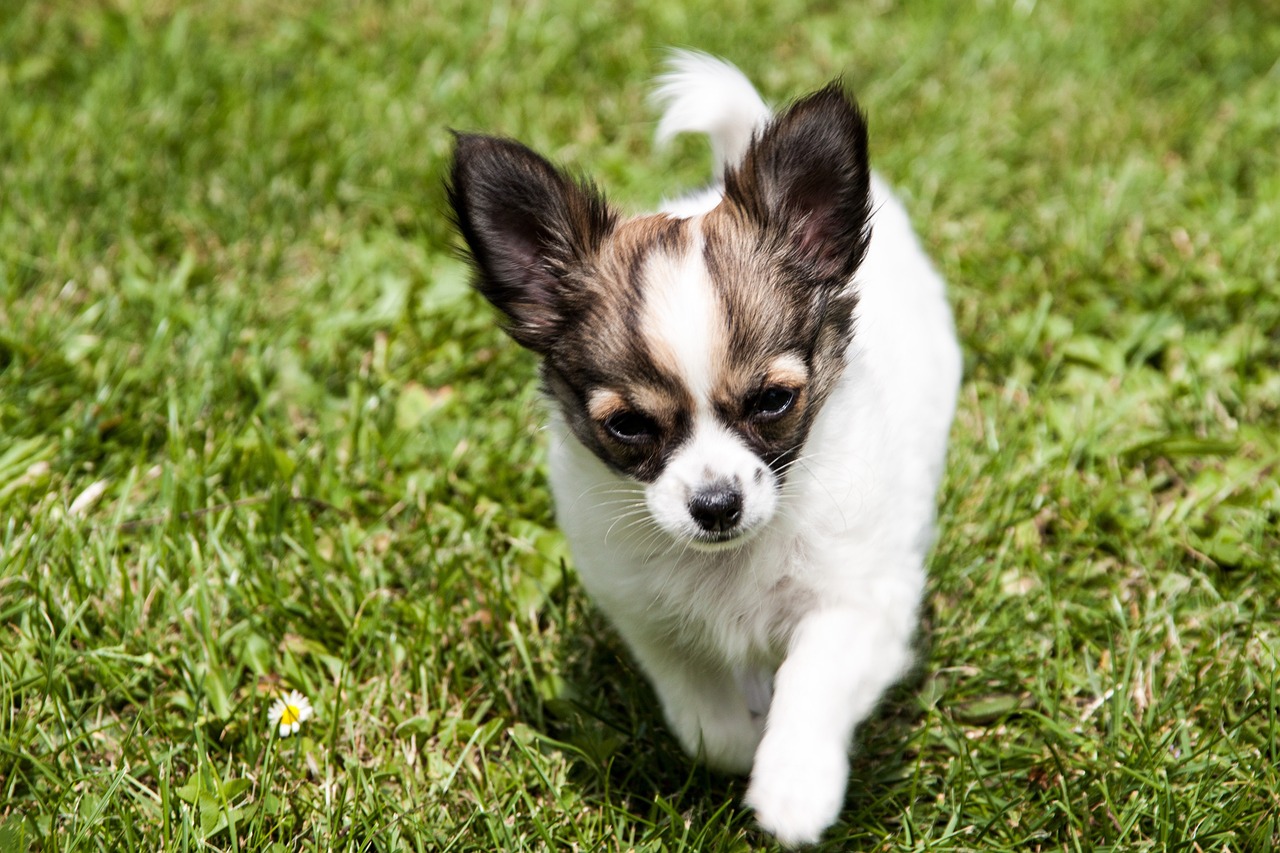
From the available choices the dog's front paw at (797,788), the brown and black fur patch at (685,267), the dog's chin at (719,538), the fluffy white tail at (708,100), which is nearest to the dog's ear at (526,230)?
the brown and black fur patch at (685,267)

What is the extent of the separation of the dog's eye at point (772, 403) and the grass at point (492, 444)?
852mm

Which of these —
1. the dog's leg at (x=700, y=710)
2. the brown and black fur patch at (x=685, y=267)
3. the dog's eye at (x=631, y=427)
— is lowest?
the dog's leg at (x=700, y=710)

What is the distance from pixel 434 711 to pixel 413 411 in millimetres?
1203

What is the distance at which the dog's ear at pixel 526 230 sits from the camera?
258cm

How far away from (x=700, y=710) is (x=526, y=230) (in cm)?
116

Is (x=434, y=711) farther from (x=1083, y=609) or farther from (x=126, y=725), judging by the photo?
(x=1083, y=609)

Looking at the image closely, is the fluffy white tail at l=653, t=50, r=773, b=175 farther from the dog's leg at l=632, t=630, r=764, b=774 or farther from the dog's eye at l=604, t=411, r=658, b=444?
the dog's leg at l=632, t=630, r=764, b=774

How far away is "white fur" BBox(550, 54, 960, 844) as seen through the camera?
8.22ft

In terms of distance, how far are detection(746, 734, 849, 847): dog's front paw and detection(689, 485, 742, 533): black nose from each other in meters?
0.42

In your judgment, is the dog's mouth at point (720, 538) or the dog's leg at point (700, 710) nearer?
the dog's mouth at point (720, 538)

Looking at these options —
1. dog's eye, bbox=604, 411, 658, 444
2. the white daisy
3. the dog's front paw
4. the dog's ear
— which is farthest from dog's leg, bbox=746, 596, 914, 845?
the white daisy

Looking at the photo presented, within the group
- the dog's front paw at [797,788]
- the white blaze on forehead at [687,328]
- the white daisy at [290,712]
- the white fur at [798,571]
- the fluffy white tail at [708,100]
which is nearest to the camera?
the dog's front paw at [797,788]

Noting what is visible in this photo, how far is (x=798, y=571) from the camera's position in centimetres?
267

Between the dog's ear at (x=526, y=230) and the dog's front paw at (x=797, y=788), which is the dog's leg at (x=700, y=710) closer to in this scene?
the dog's front paw at (x=797, y=788)
